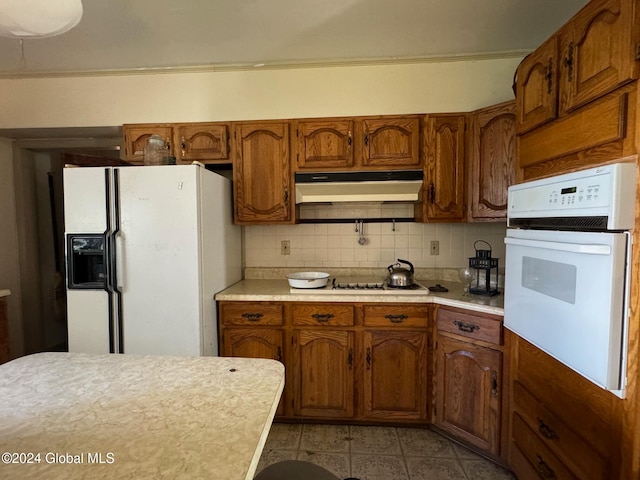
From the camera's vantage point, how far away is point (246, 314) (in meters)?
2.10

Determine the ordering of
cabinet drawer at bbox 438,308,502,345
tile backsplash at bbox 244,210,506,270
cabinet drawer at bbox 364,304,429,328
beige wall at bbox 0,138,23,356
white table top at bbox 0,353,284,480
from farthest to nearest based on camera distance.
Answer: beige wall at bbox 0,138,23,356 < tile backsplash at bbox 244,210,506,270 < cabinet drawer at bbox 364,304,429,328 < cabinet drawer at bbox 438,308,502,345 < white table top at bbox 0,353,284,480

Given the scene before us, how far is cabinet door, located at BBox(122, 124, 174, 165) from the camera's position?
7.78 feet

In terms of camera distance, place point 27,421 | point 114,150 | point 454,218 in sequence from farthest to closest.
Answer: point 114,150 < point 454,218 < point 27,421

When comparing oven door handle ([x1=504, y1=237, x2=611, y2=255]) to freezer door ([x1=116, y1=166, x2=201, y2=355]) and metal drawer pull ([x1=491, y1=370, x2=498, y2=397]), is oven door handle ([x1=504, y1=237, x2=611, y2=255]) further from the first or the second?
freezer door ([x1=116, y1=166, x2=201, y2=355])

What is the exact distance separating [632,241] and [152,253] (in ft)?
7.10

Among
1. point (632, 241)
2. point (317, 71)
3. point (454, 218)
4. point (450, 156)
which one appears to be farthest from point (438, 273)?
point (317, 71)

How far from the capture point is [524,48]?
2.18 metres

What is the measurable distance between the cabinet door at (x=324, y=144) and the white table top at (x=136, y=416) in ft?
5.17

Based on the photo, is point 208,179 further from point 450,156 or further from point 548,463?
point 548,463

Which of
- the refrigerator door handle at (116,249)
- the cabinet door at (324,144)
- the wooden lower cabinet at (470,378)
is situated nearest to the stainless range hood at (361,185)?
the cabinet door at (324,144)

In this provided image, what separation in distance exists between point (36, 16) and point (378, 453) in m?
2.53

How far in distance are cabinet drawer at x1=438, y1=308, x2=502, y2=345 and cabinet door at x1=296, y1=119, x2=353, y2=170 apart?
1.20 metres

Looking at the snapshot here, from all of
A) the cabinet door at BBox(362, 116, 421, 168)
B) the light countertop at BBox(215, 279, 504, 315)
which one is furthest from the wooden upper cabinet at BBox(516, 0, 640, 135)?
the light countertop at BBox(215, 279, 504, 315)

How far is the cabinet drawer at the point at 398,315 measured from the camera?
2.01 m
